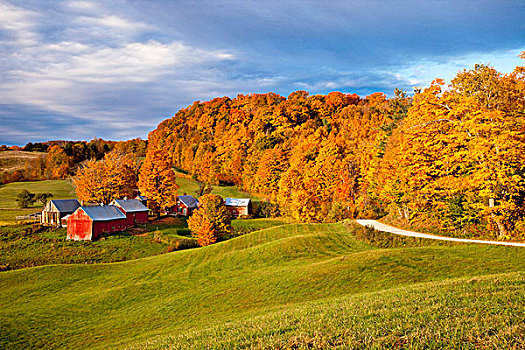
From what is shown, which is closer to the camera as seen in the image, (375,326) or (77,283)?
(375,326)

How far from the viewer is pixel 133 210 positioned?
187 feet

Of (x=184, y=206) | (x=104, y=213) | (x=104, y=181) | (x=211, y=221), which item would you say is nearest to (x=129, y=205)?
(x=104, y=213)

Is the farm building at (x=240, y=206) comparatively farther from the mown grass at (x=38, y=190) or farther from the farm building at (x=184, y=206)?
the mown grass at (x=38, y=190)

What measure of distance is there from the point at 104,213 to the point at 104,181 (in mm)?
13370

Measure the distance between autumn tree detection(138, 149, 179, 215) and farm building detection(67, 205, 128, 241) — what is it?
11.1 metres

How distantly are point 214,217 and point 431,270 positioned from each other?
35212mm

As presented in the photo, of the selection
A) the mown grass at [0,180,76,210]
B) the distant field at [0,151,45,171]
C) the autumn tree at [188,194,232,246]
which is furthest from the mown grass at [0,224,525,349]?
the distant field at [0,151,45,171]

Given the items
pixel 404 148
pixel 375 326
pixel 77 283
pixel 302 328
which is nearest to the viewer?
pixel 375 326

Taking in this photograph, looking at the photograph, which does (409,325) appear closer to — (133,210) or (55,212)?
(133,210)

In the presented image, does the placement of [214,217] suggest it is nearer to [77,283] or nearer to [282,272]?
[77,283]

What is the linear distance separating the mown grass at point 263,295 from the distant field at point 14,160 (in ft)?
424

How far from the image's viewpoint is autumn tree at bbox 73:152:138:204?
204ft

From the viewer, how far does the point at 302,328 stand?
7727 mm

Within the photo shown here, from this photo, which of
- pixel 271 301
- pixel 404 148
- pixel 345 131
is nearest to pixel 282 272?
pixel 271 301
